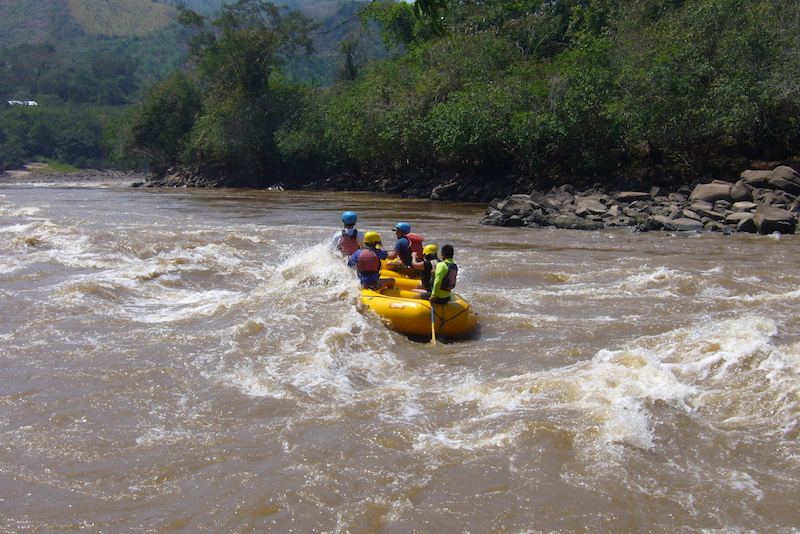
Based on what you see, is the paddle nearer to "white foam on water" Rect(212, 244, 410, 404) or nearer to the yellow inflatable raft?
the yellow inflatable raft

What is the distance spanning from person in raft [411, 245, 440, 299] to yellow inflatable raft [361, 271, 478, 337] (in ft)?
1.07

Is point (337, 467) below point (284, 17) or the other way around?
below

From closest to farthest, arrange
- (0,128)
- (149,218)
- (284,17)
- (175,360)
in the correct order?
(175,360)
(149,218)
(284,17)
(0,128)

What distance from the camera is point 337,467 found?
4.70m

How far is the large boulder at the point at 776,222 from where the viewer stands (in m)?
14.5

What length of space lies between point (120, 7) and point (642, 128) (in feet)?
519

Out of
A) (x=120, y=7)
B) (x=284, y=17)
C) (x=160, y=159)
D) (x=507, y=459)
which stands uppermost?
(x=120, y=7)

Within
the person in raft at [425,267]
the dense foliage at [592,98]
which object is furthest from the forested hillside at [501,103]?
the person in raft at [425,267]

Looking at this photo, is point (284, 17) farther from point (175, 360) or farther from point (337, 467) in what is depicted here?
point (337, 467)

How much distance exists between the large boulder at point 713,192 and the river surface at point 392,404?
6.07 m

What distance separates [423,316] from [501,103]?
53.6 feet

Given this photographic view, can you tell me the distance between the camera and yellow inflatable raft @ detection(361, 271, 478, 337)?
778 cm

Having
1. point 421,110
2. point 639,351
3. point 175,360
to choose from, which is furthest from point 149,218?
point 639,351

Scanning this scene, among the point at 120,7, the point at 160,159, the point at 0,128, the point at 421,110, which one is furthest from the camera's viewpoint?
the point at 120,7
